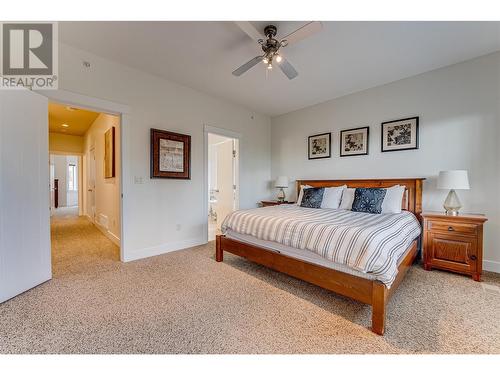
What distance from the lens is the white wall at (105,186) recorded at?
3.71 meters

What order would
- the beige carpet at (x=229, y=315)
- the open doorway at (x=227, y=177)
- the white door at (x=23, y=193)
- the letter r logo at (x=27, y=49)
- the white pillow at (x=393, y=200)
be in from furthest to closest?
the open doorway at (x=227, y=177) < the white pillow at (x=393, y=200) < the letter r logo at (x=27, y=49) < the white door at (x=23, y=193) < the beige carpet at (x=229, y=315)

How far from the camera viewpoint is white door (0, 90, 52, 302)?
6.58 ft

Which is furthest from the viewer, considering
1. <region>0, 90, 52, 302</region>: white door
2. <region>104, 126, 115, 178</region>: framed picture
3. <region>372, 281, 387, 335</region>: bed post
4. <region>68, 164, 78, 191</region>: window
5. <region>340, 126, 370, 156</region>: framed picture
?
<region>68, 164, 78, 191</region>: window

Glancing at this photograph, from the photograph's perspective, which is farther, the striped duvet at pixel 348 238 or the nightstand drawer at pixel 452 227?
the nightstand drawer at pixel 452 227

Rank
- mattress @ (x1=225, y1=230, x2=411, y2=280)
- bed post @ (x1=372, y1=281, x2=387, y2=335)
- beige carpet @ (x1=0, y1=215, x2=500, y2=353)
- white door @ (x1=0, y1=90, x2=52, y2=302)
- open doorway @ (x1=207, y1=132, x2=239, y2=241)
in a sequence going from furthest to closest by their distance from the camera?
1. open doorway @ (x1=207, y1=132, x2=239, y2=241)
2. white door @ (x1=0, y1=90, x2=52, y2=302)
3. mattress @ (x1=225, y1=230, x2=411, y2=280)
4. bed post @ (x1=372, y1=281, x2=387, y2=335)
5. beige carpet @ (x1=0, y1=215, x2=500, y2=353)

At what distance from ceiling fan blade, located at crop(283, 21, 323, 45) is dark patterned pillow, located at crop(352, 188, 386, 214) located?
7.09 feet

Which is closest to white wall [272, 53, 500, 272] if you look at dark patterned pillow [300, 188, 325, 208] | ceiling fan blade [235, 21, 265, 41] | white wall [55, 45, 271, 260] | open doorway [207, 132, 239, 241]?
dark patterned pillow [300, 188, 325, 208]

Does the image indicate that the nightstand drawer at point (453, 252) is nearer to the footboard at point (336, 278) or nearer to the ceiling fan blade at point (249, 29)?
the footboard at point (336, 278)

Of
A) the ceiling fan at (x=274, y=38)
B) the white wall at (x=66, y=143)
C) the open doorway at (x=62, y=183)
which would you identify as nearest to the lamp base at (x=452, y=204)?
the ceiling fan at (x=274, y=38)

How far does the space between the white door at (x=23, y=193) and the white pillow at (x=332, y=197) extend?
11.6 feet

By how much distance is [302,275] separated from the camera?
82.9 inches

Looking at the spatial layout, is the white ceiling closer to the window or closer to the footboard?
the footboard
